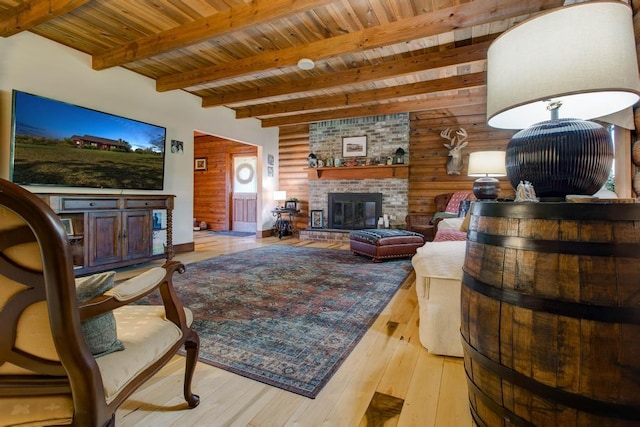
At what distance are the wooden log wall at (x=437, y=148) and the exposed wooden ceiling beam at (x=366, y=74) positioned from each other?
247 centimetres

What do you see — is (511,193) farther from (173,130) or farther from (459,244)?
(173,130)

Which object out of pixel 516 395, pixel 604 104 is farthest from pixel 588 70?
pixel 516 395

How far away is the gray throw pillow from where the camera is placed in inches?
31.3

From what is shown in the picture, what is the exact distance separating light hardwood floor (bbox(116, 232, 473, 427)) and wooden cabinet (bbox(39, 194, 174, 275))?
7.48 feet

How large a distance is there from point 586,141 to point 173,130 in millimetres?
5014

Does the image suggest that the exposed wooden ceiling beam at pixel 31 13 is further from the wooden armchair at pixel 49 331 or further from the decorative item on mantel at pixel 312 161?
the decorative item on mantel at pixel 312 161

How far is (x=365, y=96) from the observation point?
505 cm

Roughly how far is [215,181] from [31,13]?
19.1 feet

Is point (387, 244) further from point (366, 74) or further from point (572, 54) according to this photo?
Result: point (572, 54)

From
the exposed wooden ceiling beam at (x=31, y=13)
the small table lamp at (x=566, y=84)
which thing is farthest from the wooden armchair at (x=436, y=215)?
the exposed wooden ceiling beam at (x=31, y=13)

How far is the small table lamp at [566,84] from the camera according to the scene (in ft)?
2.69

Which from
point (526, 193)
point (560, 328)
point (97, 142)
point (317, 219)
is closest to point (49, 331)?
point (560, 328)

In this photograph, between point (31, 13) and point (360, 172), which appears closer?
point (31, 13)

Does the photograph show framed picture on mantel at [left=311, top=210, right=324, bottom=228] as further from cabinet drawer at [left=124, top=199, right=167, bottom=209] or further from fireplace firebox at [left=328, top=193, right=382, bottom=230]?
cabinet drawer at [left=124, top=199, right=167, bottom=209]
